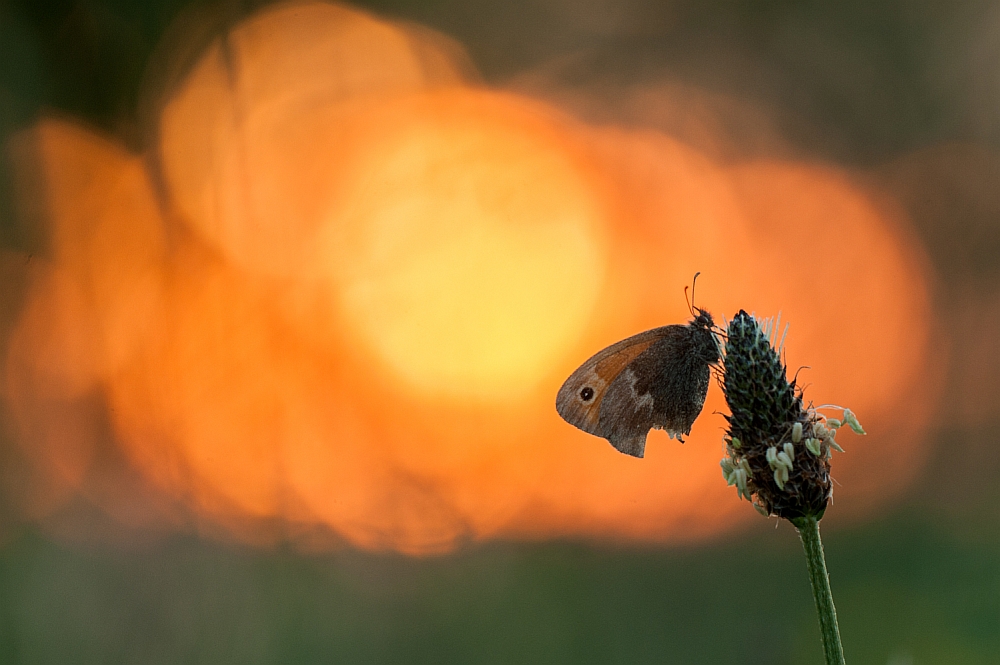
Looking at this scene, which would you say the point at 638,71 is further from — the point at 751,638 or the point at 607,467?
the point at 751,638

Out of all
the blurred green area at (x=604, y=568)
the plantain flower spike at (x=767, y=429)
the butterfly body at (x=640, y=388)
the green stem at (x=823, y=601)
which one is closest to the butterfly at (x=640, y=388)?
the butterfly body at (x=640, y=388)

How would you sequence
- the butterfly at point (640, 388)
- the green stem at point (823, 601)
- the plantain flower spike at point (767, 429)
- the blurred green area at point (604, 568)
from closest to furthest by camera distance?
the green stem at point (823, 601) < the plantain flower spike at point (767, 429) < the butterfly at point (640, 388) < the blurred green area at point (604, 568)

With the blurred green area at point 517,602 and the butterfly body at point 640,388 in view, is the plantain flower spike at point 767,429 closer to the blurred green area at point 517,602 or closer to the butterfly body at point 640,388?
the butterfly body at point 640,388

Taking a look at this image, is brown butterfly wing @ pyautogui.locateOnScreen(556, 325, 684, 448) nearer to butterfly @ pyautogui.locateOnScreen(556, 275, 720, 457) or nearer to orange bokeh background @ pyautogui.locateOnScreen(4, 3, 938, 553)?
butterfly @ pyautogui.locateOnScreen(556, 275, 720, 457)

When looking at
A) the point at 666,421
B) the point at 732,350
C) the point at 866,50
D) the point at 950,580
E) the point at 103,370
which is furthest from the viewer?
the point at 866,50

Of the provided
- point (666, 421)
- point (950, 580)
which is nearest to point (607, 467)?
point (950, 580)

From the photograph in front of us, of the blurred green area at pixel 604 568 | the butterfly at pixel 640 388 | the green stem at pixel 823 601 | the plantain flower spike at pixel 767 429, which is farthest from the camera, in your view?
the blurred green area at pixel 604 568

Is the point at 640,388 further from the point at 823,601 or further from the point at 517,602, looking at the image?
the point at 517,602

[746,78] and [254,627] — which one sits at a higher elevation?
[746,78]
